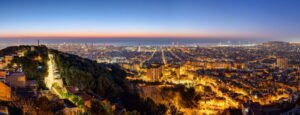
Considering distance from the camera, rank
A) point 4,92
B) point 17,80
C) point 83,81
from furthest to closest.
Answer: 1. point 83,81
2. point 17,80
3. point 4,92

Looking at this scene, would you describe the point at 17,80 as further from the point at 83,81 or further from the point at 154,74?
the point at 154,74

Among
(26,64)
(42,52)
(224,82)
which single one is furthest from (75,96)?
(224,82)

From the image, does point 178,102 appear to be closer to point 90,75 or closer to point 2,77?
point 90,75

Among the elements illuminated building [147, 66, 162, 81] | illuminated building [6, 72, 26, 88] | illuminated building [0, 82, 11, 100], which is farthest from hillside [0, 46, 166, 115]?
illuminated building [147, 66, 162, 81]

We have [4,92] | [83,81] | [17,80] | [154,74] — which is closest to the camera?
[4,92]

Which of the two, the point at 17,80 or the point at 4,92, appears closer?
the point at 4,92

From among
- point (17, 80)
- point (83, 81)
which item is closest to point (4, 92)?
point (17, 80)

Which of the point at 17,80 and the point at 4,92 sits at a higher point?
the point at 17,80

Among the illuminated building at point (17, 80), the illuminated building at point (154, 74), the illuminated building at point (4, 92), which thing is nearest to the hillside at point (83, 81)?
the illuminated building at point (17, 80)
